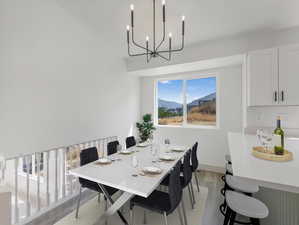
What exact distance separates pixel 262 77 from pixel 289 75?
1.25ft

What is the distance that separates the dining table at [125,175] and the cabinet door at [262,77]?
1.83 m

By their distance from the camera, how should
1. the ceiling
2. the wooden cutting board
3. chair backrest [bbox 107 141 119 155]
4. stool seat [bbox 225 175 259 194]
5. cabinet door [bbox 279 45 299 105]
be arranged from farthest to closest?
chair backrest [bbox 107 141 119 155], cabinet door [bbox 279 45 299 105], the ceiling, stool seat [bbox 225 175 259 194], the wooden cutting board

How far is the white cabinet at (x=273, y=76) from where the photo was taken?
8.46 ft

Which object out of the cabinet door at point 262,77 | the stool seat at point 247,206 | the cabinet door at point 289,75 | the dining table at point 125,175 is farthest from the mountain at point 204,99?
the stool seat at point 247,206

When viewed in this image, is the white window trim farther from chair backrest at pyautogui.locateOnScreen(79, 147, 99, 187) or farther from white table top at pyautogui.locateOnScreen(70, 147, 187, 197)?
chair backrest at pyautogui.locateOnScreen(79, 147, 99, 187)

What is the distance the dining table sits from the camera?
1.49 meters

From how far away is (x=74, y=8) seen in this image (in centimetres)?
228

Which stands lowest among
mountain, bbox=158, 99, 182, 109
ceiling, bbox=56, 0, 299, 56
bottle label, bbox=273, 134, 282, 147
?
bottle label, bbox=273, 134, 282, 147

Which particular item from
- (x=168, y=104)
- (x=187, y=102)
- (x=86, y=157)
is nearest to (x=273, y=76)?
(x=187, y=102)

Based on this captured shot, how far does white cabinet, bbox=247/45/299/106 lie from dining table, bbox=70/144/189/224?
1884 mm

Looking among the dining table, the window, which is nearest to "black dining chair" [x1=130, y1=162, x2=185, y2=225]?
the dining table

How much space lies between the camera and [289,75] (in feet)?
8.55

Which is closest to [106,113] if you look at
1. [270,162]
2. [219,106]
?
[219,106]

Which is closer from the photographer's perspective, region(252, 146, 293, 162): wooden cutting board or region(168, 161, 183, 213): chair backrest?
region(252, 146, 293, 162): wooden cutting board
